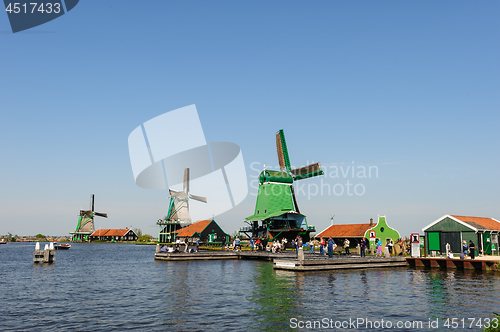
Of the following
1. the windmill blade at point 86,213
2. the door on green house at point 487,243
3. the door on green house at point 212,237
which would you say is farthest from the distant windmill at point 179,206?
the door on green house at point 487,243

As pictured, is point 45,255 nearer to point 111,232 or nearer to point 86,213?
point 86,213

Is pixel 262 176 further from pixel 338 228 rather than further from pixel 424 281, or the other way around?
pixel 424 281

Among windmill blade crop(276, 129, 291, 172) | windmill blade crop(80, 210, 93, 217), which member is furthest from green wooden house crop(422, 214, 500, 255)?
windmill blade crop(80, 210, 93, 217)

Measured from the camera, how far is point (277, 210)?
56.8m

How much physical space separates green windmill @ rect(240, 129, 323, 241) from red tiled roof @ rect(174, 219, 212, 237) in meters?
30.8

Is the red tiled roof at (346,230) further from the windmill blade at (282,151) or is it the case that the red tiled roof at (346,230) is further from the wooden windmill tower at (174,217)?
the wooden windmill tower at (174,217)

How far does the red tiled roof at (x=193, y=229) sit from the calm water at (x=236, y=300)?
5994 centimetres

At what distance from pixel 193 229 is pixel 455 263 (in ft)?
218

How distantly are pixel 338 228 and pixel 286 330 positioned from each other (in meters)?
44.6

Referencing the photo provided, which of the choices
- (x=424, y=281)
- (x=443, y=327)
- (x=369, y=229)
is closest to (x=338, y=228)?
(x=369, y=229)

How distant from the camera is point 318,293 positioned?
19984mm

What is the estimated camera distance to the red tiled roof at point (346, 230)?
2044 inches

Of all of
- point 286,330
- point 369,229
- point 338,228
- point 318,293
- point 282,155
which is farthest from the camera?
point 282,155

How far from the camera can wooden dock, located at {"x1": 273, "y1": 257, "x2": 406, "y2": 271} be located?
2986cm
